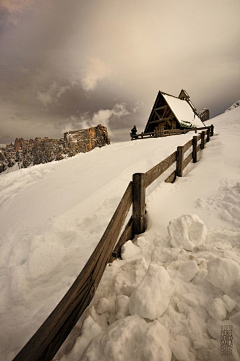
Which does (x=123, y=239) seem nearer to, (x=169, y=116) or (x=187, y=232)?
(x=187, y=232)

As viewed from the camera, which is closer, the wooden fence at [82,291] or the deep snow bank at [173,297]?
the wooden fence at [82,291]

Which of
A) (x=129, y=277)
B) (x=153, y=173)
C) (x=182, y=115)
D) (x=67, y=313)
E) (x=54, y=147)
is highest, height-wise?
(x=54, y=147)

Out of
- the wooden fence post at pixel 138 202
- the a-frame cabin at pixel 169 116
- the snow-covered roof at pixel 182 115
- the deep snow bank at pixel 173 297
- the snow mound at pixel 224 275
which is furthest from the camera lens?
the a-frame cabin at pixel 169 116

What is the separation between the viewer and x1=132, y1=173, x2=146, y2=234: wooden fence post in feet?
7.36

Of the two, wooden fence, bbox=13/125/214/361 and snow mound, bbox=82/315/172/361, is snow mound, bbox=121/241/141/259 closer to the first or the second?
wooden fence, bbox=13/125/214/361

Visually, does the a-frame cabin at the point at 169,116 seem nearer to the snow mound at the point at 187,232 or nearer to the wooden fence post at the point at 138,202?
the wooden fence post at the point at 138,202

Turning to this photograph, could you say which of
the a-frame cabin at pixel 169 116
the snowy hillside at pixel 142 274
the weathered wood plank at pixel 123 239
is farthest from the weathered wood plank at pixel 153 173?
the a-frame cabin at pixel 169 116

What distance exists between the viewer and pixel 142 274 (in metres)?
1.61

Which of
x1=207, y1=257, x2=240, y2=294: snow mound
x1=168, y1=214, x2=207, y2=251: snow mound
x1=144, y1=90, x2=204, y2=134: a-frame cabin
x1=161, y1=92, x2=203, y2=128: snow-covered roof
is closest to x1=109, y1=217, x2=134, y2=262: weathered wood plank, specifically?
x1=168, y1=214, x2=207, y2=251: snow mound

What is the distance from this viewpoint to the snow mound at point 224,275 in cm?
127

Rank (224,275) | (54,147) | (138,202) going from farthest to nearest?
(54,147) → (138,202) → (224,275)

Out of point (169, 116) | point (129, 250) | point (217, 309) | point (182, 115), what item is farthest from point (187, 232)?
point (169, 116)

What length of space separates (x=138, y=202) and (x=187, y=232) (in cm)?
78

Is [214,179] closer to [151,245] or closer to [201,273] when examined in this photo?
[151,245]
